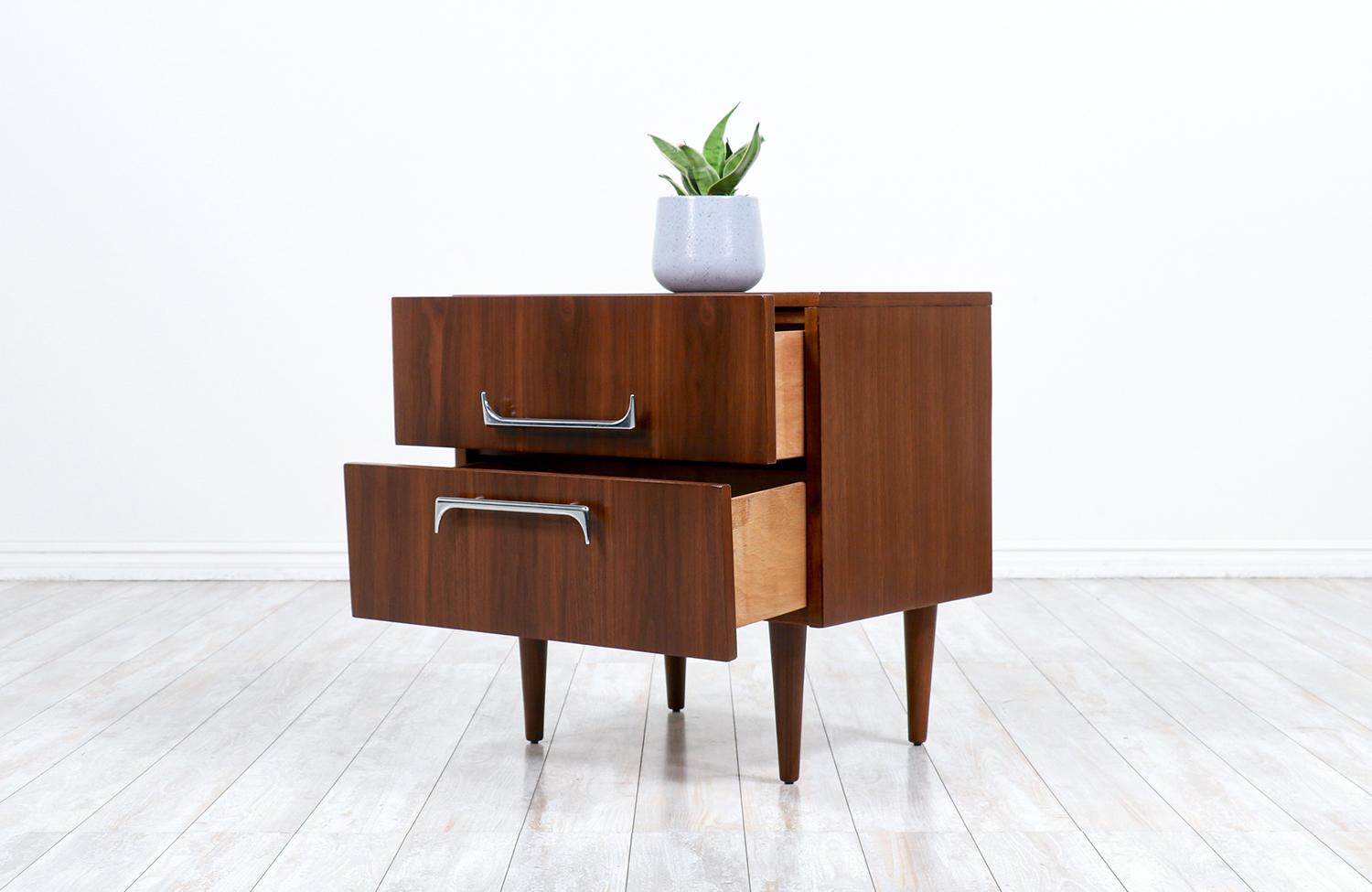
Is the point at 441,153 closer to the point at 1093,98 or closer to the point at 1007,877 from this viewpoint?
the point at 1093,98

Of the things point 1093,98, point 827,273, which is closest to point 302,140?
point 827,273

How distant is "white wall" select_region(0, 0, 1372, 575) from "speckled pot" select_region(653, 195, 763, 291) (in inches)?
49.1

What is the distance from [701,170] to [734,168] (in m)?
0.04

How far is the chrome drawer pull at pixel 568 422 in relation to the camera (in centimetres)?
129

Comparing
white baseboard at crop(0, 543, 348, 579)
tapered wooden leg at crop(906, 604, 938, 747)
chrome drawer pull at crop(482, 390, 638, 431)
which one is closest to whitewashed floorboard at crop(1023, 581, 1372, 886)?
tapered wooden leg at crop(906, 604, 938, 747)

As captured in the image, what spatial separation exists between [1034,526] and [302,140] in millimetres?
1587

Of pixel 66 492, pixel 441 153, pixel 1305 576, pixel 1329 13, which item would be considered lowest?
pixel 1305 576

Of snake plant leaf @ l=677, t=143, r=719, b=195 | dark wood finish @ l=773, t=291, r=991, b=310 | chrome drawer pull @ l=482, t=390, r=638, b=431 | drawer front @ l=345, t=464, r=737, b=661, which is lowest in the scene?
drawer front @ l=345, t=464, r=737, b=661

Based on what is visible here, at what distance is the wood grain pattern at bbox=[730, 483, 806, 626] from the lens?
1.24 meters

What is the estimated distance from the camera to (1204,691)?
5.98ft

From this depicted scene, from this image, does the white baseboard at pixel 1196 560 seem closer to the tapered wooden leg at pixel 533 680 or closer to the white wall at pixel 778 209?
the white wall at pixel 778 209

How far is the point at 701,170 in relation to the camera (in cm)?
147

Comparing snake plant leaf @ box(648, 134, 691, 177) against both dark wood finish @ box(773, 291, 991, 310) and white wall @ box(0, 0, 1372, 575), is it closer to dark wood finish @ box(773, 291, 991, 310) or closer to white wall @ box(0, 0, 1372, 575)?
dark wood finish @ box(773, 291, 991, 310)

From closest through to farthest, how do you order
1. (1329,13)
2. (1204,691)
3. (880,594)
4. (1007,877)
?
(1007,877)
(880,594)
(1204,691)
(1329,13)
